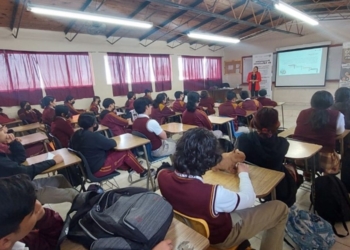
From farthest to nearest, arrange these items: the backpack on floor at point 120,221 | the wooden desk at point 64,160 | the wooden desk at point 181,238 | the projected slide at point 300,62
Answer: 1. the projected slide at point 300,62
2. the wooden desk at point 64,160
3. the wooden desk at point 181,238
4. the backpack on floor at point 120,221

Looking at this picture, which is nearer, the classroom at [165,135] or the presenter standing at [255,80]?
the classroom at [165,135]

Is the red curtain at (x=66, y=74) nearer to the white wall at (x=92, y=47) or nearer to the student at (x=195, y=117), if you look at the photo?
the white wall at (x=92, y=47)

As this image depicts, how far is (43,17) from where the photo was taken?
487 cm

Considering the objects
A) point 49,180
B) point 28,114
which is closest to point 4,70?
point 28,114

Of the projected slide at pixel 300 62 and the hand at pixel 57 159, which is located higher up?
the projected slide at pixel 300 62

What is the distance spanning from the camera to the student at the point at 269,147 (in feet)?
5.33

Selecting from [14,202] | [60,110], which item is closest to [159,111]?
[60,110]

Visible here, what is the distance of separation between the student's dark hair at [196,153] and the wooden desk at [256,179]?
316 mm

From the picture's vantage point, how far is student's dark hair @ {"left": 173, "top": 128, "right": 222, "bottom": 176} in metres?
1.12

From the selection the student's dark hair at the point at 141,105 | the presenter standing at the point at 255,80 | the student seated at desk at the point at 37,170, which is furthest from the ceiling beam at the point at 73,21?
the presenter standing at the point at 255,80

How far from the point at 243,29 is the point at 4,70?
7949 mm

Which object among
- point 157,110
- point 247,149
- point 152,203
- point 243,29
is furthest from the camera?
point 243,29

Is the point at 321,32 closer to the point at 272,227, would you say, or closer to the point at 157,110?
the point at 157,110

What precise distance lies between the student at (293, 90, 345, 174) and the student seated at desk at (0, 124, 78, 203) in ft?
7.87
